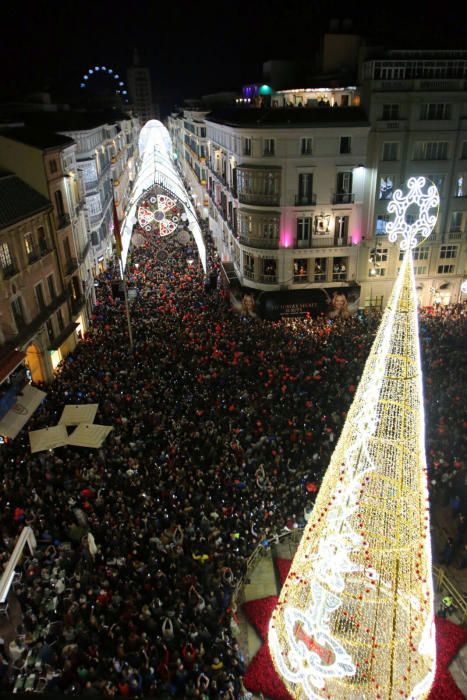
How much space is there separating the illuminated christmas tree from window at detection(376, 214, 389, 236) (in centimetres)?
2777

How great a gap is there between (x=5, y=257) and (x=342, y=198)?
72.5 feet

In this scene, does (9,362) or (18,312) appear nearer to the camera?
(9,362)

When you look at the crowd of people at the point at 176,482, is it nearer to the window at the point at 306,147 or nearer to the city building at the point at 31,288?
the city building at the point at 31,288

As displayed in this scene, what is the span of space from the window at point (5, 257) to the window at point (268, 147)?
17945 millimetres

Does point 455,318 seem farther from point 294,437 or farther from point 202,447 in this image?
point 202,447

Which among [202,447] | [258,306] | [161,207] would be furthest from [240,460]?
[161,207]

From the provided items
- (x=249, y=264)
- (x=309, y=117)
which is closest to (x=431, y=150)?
(x=309, y=117)

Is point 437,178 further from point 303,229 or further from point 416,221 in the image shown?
point 416,221

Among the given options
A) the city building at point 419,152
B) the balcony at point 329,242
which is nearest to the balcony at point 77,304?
the balcony at point 329,242

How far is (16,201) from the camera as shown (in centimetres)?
2636

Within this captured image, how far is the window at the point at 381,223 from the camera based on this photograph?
3562 centimetres

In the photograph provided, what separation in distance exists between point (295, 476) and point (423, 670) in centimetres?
1024

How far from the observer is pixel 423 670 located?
29.2 feet

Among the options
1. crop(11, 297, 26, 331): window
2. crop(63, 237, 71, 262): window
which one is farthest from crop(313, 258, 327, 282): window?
crop(11, 297, 26, 331): window
